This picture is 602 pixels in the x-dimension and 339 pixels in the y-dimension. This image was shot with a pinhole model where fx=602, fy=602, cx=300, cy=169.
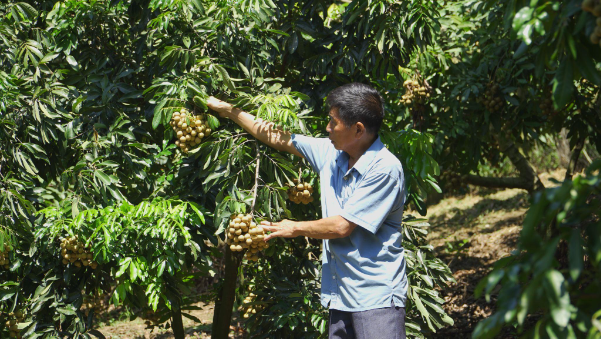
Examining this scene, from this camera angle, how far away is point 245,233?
2.65m

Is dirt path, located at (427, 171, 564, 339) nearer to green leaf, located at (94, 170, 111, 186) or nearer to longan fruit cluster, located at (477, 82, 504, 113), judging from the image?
longan fruit cluster, located at (477, 82, 504, 113)

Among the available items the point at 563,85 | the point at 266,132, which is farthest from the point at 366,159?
the point at 563,85

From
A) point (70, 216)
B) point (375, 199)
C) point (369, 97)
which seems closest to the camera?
point (375, 199)

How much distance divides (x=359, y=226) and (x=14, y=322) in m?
2.19

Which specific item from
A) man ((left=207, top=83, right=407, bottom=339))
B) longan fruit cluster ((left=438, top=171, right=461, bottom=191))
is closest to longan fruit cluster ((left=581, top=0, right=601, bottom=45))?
man ((left=207, top=83, right=407, bottom=339))

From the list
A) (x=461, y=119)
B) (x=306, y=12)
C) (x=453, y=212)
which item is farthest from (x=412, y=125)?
(x=453, y=212)

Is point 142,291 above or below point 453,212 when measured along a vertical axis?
below

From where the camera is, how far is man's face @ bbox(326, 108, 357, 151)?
2.56 meters

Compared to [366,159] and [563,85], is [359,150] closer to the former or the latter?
[366,159]

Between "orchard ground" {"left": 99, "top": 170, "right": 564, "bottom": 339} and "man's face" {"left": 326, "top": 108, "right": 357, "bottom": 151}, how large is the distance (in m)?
1.55

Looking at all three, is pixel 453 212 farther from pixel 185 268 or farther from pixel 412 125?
pixel 185 268

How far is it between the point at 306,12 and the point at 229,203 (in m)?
1.56

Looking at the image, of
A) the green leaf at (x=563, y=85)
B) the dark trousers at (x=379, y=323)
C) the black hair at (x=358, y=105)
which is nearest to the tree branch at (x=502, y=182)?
the black hair at (x=358, y=105)

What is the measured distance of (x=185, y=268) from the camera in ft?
11.0
